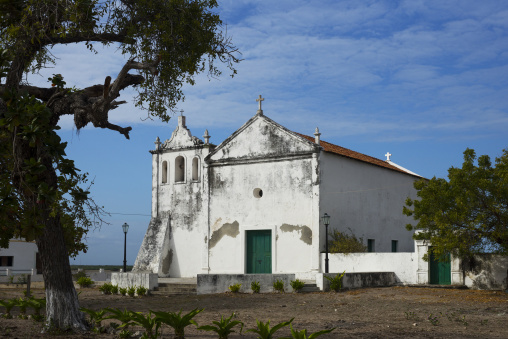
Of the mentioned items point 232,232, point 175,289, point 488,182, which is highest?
point 488,182

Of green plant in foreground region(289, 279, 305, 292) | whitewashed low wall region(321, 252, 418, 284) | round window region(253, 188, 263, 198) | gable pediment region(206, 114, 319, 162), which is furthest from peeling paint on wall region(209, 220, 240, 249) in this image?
green plant in foreground region(289, 279, 305, 292)

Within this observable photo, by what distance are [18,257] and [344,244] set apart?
2855 centimetres

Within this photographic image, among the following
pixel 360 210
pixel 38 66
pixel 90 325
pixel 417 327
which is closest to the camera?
pixel 90 325

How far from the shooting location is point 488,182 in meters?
20.3

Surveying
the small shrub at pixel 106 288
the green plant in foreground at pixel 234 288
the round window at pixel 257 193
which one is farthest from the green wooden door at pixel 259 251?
the small shrub at pixel 106 288

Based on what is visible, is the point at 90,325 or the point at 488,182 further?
the point at 488,182

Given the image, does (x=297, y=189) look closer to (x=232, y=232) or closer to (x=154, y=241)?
(x=232, y=232)

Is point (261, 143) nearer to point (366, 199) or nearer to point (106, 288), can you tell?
point (366, 199)

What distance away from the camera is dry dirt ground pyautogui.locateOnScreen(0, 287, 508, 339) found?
11430 mm

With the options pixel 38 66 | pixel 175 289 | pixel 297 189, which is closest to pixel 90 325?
pixel 38 66

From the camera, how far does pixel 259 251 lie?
27797 mm

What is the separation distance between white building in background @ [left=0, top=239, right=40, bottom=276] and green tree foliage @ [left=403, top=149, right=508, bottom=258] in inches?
1260

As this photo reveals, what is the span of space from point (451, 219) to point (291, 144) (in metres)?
8.74

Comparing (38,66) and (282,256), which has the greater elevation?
(38,66)
